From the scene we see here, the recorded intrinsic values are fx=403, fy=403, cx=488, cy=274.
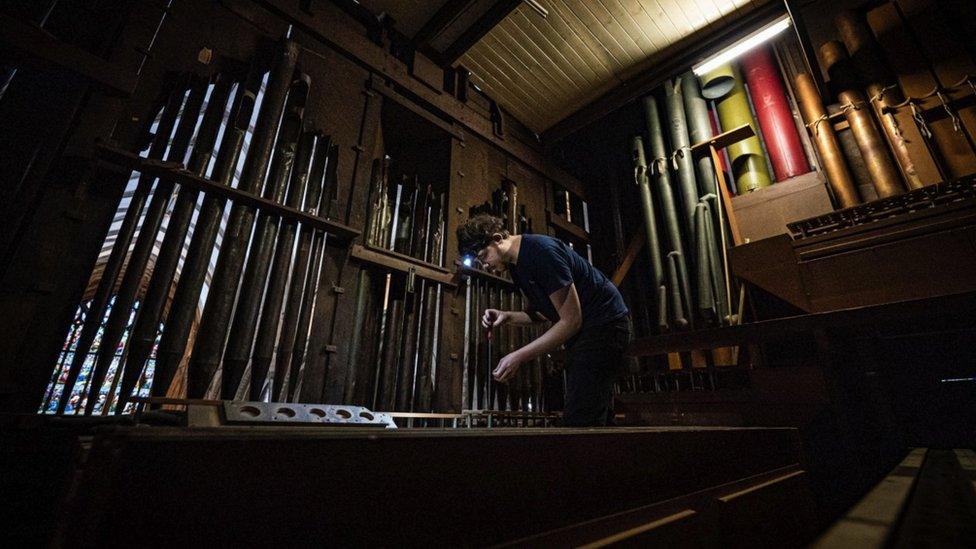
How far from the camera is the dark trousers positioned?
2.46 m

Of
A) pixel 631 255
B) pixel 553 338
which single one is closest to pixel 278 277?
Result: pixel 553 338

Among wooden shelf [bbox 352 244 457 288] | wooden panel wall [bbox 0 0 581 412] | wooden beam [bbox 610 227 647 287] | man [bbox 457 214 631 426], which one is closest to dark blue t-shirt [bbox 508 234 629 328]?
man [bbox 457 214 631 426]

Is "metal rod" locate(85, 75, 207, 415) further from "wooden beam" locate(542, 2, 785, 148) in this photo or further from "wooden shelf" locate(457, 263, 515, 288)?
"wooden beam" locate(542, 2, 785, 148)

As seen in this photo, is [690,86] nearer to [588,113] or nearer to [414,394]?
[588,113]

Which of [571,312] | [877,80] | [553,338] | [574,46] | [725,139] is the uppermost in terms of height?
[574,46]

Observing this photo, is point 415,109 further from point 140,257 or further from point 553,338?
point 553,338

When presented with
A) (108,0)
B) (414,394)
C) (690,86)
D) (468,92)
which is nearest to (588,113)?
(690,86)

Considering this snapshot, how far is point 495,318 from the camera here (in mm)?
3098

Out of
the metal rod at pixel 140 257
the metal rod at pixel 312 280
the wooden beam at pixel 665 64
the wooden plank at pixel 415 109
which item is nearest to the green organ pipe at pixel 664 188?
the wooden beam at pixel 665 64

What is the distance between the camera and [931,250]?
2629 mm

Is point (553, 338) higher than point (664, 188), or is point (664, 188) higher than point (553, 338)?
point (664, 188)

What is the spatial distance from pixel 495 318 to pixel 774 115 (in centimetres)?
464

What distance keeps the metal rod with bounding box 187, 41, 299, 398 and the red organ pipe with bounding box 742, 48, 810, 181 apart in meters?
5.39

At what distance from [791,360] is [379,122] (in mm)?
4914
